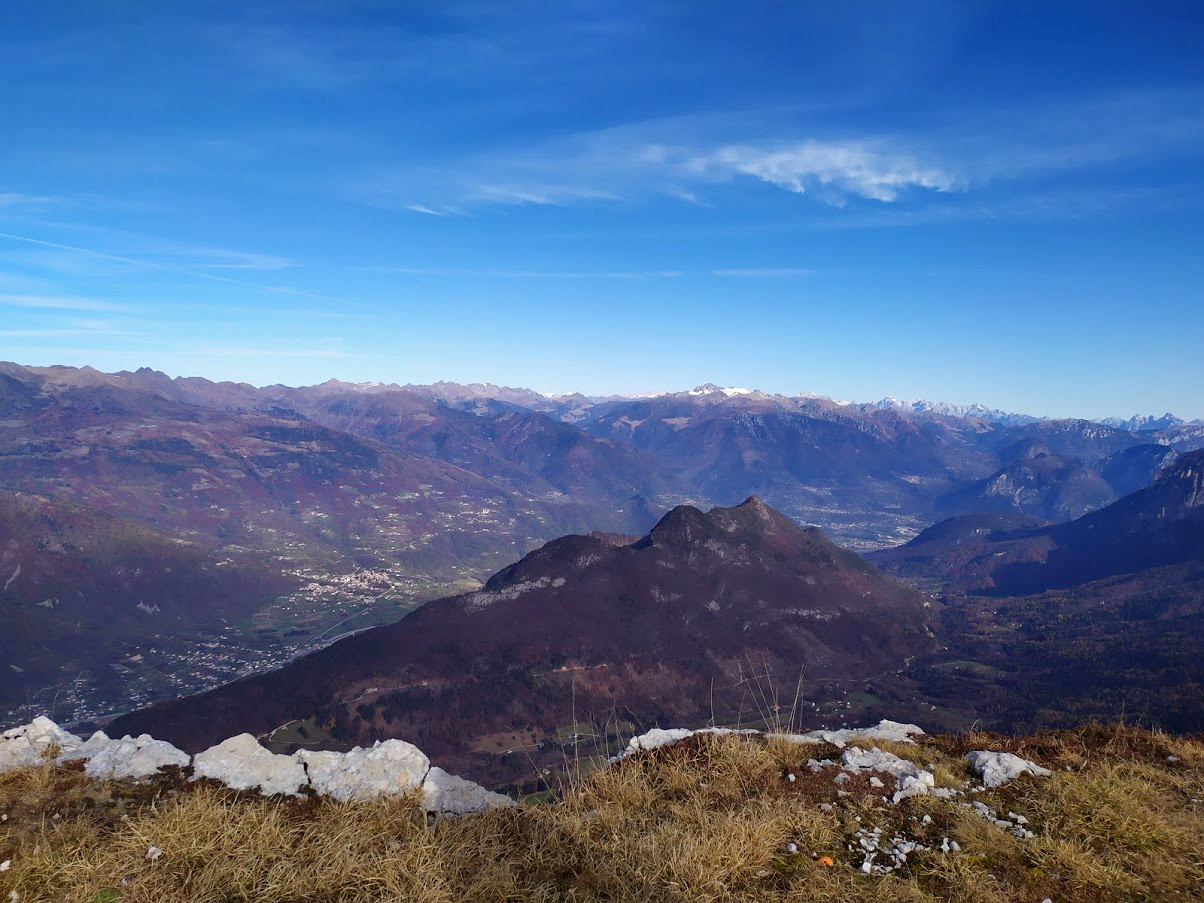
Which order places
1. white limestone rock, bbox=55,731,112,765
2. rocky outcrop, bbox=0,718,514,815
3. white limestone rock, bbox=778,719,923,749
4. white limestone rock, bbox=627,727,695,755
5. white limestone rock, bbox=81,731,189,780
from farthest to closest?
white limestone rock, bbox=627,727,695,755 < white limestone rock, bbox=778,719,923,749 < white limestone rock, bbox=55,731,112,765 < white limestone rock, bbox=81,731,189,780 < rocky outcrop, bbox=0,718,514,815

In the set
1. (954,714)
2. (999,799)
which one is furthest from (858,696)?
(999,799)

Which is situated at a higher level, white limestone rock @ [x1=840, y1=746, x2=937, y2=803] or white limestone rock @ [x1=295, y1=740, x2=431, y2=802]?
white limestone rock @ [x1=840, y1=746, x2=937, y2=803]

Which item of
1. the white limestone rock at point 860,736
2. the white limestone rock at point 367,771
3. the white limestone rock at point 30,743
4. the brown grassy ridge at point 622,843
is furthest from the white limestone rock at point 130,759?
the white limestone rock at point 860,736

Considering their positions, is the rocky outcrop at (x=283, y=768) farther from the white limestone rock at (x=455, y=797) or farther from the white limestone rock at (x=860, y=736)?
the white limestone rock at (x=860, y=736)

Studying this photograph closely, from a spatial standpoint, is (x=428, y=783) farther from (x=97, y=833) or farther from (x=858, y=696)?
(x=858, y=696)

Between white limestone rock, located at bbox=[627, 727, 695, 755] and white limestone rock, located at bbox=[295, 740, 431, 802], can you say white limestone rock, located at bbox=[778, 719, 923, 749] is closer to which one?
white limestone rock, located at bbox=[627, 727, 695, 755]

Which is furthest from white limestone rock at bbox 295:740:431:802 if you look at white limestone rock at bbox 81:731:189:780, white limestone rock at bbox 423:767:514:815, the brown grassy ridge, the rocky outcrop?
white limestone rock at bbox 81:731:189:780

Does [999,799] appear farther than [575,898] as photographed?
Yes
